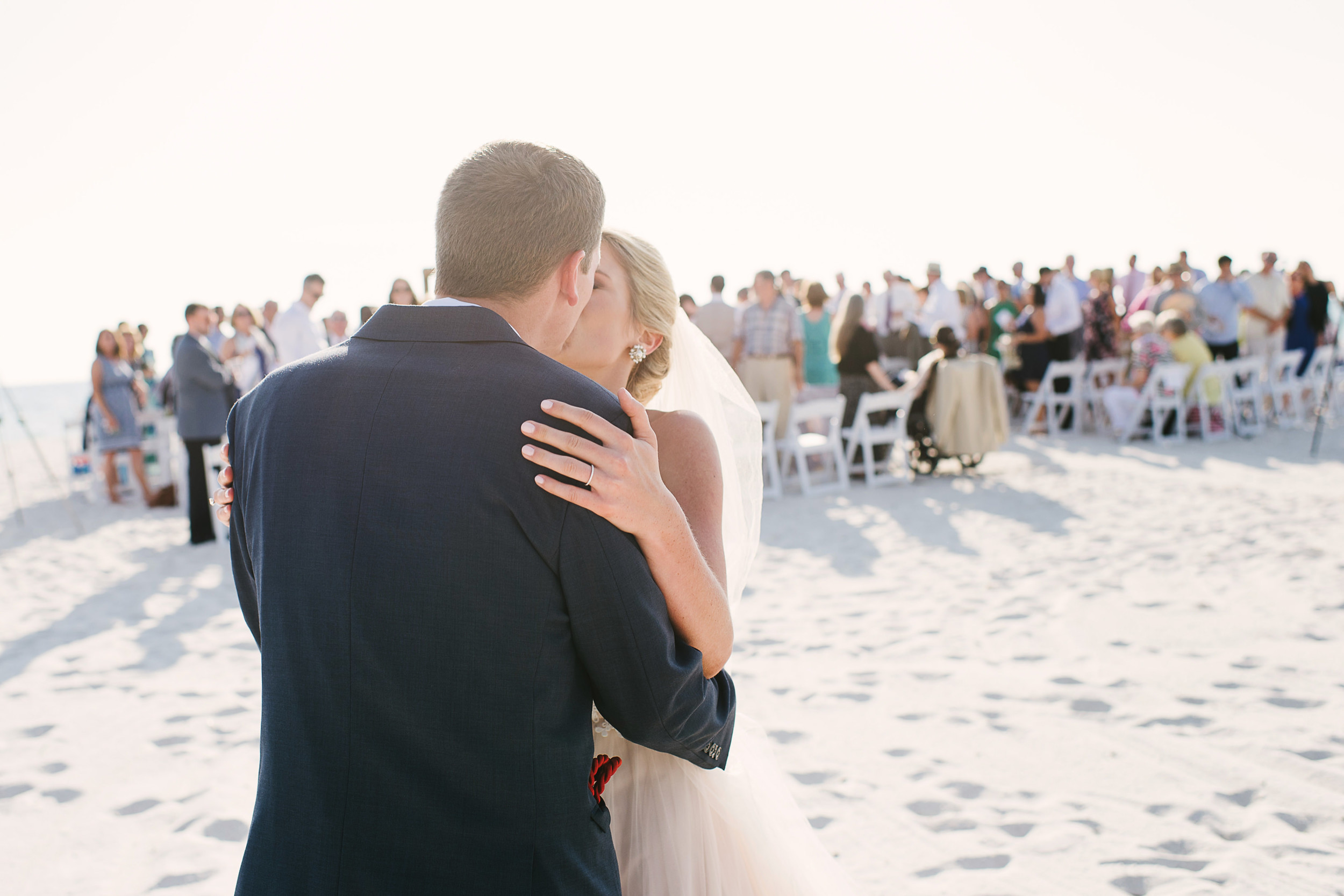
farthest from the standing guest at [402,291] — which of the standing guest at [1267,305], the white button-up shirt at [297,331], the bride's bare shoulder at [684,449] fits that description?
the standing guest at [1267,305]

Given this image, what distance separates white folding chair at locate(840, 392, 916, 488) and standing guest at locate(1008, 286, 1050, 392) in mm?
3757

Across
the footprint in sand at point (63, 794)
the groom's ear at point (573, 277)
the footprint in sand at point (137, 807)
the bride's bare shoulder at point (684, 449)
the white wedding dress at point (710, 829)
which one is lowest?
the footprint in sand at point (137, 807)

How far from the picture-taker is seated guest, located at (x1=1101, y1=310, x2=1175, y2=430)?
34.9 feet

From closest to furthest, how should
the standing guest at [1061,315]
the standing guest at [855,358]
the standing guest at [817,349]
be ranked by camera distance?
the standing guest at [855,358] < the standing guest at [817,349] < the standing guest at [1061,315]

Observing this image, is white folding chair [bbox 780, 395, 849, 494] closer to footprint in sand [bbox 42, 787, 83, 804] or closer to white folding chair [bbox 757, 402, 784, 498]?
white folding chair [bbox 757, 402, 784, 498]

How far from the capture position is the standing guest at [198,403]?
7746mm

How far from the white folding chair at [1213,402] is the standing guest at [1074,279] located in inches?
121

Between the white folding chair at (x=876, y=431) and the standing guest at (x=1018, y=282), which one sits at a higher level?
the standing guest at (x=1018, y=282)

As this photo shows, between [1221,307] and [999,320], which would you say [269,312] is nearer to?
[999,320]

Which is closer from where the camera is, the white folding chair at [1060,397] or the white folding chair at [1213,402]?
the white folding chair at [1213,402]

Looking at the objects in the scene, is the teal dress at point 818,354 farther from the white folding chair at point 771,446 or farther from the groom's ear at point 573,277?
the groom's ear at point 573,277

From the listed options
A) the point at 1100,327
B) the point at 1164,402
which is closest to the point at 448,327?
the point at 1164,402

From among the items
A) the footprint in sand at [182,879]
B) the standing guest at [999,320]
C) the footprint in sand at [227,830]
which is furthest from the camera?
the standing guest at [999,320]

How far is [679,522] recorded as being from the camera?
120 centimetres
